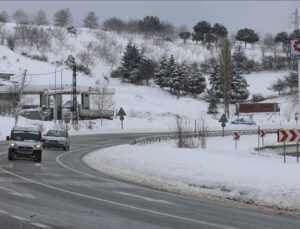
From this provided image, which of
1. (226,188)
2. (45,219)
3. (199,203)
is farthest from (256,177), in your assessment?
(45,219)

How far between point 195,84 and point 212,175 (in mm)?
106144

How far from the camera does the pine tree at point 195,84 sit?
124 metres

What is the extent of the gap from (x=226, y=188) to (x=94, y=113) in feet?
265


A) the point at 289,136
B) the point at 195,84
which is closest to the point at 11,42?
the point at 195,84

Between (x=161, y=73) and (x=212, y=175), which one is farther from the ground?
(x=161, y=73)

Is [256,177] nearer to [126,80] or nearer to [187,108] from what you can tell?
[187,108]

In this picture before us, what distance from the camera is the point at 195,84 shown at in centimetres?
12494

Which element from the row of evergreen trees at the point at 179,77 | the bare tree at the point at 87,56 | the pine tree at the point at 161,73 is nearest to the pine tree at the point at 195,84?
the row of evergreen trees at the point at 179,77

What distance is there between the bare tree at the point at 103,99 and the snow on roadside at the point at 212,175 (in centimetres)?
7469

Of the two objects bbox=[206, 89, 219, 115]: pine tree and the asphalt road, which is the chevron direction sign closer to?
the asphalt road

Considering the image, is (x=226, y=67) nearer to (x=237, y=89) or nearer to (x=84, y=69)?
(x=237, y=89)

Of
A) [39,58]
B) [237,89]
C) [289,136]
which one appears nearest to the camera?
[289,136]

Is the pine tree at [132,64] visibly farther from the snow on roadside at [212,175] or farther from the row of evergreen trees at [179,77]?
the snow on roadside at [212,175]

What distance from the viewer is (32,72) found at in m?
137
